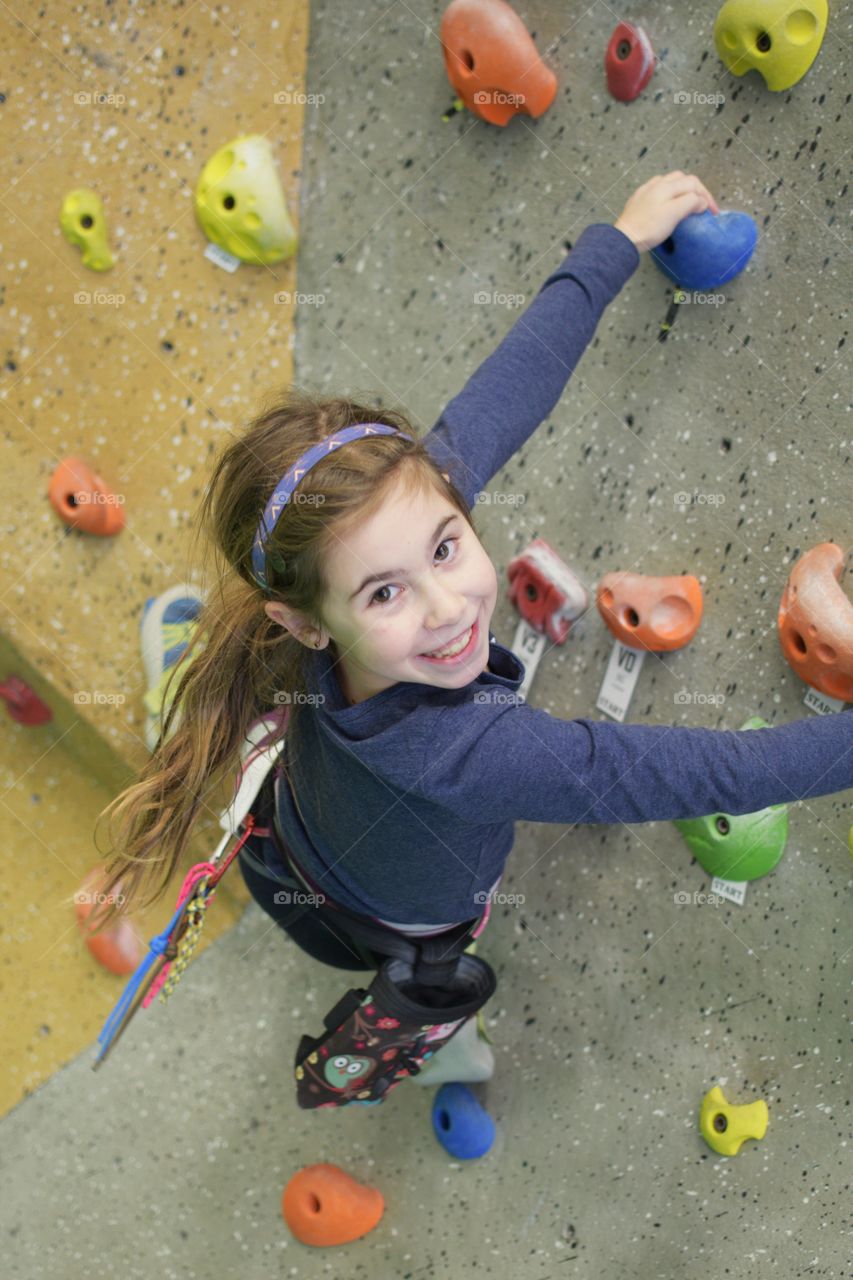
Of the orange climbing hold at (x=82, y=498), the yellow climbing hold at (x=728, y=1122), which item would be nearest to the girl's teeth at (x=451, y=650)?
the yellow climbing hold at (x=728, y=1122)

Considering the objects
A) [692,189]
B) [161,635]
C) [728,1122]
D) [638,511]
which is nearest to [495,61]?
[692,189]

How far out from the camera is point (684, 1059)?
144cm

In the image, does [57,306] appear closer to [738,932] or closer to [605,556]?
[605,556]

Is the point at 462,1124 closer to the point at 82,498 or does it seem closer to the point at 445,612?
the point at 445,612

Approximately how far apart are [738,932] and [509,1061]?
0.42m

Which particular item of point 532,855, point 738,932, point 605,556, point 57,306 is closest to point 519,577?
point 605,556

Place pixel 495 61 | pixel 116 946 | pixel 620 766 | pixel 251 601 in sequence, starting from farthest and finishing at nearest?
pixel 116 946
pixel 495 61
pixel 251 601
pixel 620 766

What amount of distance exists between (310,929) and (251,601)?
0.40 meters

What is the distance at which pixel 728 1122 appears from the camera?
4.53 ft

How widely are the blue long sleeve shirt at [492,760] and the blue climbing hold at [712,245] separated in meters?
0.08

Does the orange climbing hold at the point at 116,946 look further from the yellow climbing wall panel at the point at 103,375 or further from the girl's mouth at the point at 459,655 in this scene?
the girl's mouth at the point at 459,655

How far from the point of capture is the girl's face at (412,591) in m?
1.00

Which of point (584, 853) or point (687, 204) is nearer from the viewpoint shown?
point (687, 204)

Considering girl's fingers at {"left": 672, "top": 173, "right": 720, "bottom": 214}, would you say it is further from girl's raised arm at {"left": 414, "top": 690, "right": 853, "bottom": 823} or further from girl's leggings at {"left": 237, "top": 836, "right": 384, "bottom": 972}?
girl's leggings at {"left": 237, "top": 836, "right": 384, "bottom": 972}
